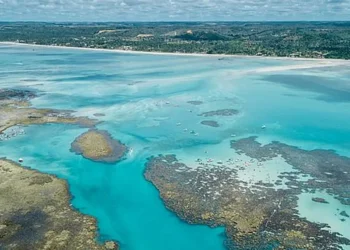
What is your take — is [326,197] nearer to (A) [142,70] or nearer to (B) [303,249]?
(B) [303,249]

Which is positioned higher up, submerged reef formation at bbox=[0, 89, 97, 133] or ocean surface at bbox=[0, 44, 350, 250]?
submerged reef formation at bbox=[0, 89, 97, 133]

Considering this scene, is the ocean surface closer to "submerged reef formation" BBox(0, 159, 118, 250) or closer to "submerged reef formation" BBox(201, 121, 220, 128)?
"submerged reef formation" BBox(201, 121, 220, 128)

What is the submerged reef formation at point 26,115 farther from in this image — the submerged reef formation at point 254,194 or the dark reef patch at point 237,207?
the dark reef patch at point 237,207

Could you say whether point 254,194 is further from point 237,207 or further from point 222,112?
point 222,112

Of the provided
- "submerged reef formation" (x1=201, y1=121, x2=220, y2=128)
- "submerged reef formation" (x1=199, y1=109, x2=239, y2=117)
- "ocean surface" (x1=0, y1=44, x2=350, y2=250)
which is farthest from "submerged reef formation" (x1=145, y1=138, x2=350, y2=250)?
"submerged reef formation" (x1=199, y1=109, x2=239, y2=117)

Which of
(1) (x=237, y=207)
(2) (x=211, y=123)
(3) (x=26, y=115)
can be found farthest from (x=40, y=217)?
(3) (x=26, y=115)

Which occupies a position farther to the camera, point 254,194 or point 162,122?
point 162,122

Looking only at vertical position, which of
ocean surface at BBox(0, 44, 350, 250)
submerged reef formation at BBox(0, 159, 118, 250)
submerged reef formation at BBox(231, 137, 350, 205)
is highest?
submerged reef formation at BBox(0, 159, 118, 250)
